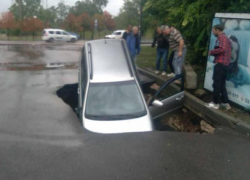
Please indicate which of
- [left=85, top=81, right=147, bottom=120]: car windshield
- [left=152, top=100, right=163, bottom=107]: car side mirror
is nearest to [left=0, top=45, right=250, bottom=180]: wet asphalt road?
[left=85, top=81, right=147, bottom=120]: car windshield

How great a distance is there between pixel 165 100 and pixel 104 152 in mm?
2318

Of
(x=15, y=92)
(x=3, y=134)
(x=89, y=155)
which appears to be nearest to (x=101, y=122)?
(x=89, y=155)

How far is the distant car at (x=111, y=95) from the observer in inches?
260

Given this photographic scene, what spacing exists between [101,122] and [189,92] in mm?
3529

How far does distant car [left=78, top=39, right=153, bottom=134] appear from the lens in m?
6.60

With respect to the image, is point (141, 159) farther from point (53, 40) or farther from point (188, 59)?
point (53, 40)

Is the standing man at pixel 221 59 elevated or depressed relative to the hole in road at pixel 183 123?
elevated

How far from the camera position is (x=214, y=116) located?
7.40 m

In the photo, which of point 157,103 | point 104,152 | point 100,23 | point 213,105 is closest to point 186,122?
point 213,105

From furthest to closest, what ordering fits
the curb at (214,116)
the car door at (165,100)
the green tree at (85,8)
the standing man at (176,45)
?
the green tree at (85,8), the standing man at (176,45), the car door at (165,100), the curb at (214,116)

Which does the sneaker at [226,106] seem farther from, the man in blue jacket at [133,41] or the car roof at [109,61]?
the man in blue jacket at [133,41]

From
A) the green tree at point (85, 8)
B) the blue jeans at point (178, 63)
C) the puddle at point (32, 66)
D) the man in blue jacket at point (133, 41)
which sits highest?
the green tree at point (85, 8)

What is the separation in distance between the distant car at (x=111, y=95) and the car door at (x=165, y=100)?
272 millimetres

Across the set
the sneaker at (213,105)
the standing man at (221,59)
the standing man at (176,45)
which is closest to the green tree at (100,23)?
the standing man at (176,45)
